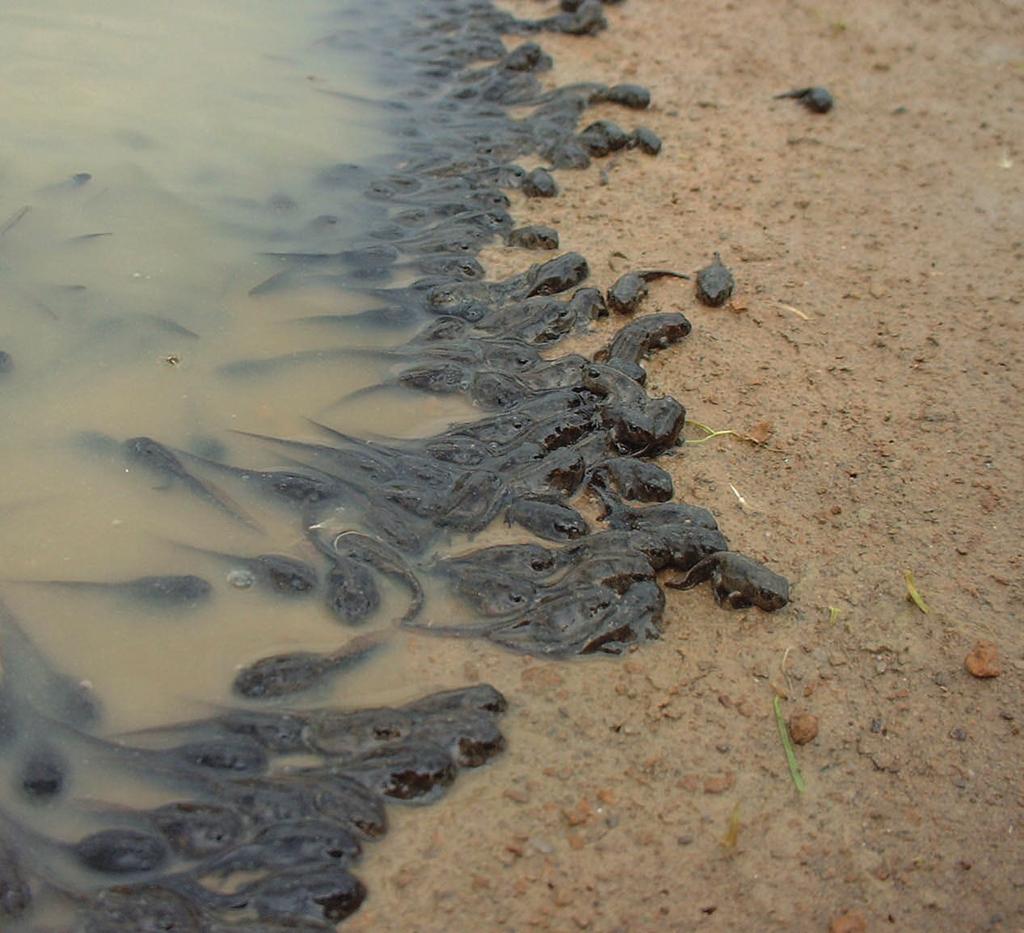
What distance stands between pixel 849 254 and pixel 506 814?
11.7 ft

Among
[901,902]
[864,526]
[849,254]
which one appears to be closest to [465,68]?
[849,254]

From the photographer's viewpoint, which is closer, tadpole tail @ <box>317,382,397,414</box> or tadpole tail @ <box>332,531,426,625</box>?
tadpole tail @ <box>332,531,426,625</box>

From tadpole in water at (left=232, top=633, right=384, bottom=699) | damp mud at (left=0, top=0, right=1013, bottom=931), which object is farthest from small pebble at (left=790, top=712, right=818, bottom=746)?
tadpole in water at (left=232, top=633, right=384, bottom=699)

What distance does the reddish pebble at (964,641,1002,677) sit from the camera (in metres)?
3.40

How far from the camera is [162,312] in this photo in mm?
4750

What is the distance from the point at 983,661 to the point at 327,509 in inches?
86.8

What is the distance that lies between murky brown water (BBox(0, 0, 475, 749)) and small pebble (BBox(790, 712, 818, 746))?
1.17 meters

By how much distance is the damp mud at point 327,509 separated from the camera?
2.94 metres

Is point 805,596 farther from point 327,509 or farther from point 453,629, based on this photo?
point 327,509

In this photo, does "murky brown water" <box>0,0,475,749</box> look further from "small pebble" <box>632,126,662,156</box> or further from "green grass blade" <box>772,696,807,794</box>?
"small pebble" <box>632,126,662,156</box>

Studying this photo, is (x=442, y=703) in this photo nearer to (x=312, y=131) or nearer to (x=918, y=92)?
(x=312, y=131)

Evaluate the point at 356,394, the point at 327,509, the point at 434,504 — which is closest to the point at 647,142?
the point at 356,394

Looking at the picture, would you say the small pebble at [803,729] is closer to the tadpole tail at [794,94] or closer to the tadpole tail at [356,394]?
the tadpole tail at [356,394]

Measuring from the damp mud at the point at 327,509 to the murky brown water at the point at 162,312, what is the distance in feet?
0.05
